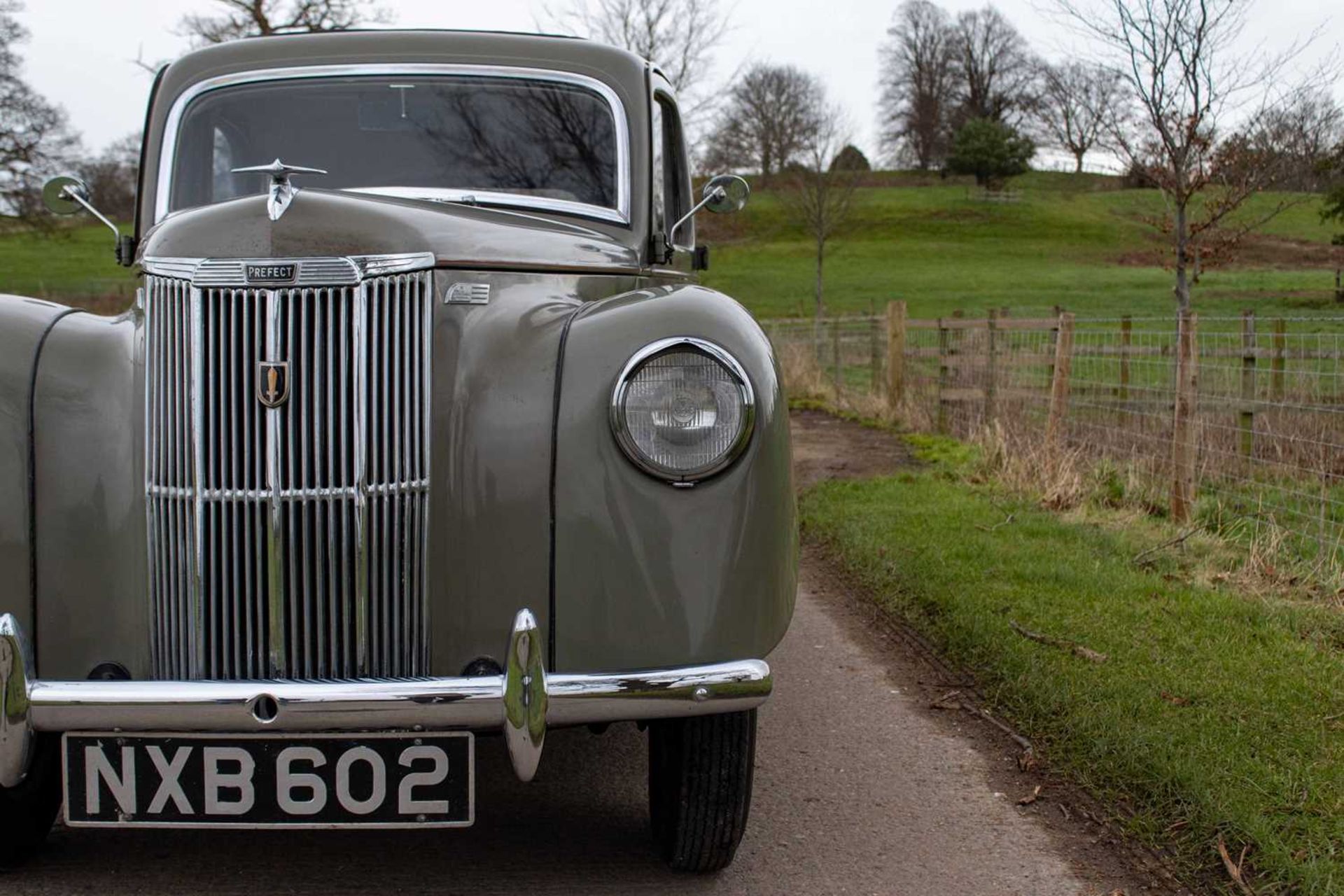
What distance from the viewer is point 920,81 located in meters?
77.4

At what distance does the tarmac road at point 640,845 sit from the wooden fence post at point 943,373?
→ 25.3 feet

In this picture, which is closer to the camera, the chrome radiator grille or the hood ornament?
the chrome radiator grille

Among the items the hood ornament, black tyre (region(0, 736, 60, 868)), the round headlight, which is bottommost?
black tyre (region(0, 736, 60, 868))

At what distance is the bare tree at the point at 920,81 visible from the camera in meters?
76.8

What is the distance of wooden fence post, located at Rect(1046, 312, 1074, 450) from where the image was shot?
28.7ft

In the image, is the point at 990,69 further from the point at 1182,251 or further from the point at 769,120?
the point at 1182,251

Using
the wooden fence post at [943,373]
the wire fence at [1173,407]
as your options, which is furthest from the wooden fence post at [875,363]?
the wooden fence post at [943,373]

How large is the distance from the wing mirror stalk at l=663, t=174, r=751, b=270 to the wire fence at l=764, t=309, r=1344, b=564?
3292 mm

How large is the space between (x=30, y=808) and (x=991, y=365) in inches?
350

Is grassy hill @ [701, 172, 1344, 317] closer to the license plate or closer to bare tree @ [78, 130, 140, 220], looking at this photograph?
bare tree @ [78, 130, 140, 220]

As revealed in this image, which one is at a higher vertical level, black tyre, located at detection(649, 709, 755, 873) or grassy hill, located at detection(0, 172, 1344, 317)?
grassy hill, located at detection(0, 172, 1344, 317)

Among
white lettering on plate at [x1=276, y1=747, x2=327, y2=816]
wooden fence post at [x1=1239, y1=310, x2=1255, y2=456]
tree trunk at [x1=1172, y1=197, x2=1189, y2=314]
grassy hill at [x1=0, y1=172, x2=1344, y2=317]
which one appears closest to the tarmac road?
white lettering on plate at [x1=276, y1=747, x2=327, y2=816]

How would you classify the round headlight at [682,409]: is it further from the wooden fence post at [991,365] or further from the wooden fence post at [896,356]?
the wooden fence post at [896,356]

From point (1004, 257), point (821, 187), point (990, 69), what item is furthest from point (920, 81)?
point (821, 187)
